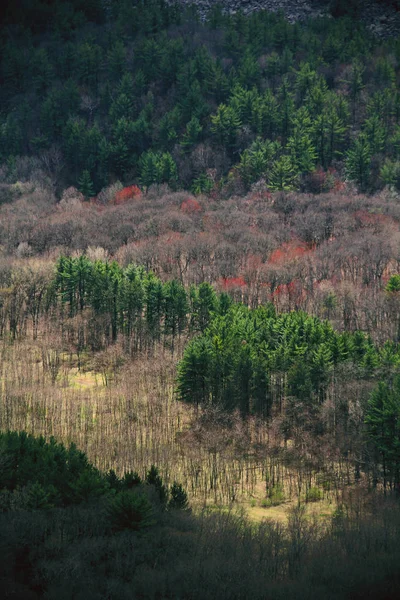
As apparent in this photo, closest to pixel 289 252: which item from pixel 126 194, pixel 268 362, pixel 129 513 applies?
pixel 268 362

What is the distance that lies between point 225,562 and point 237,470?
26480 mm

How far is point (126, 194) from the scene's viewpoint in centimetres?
15275

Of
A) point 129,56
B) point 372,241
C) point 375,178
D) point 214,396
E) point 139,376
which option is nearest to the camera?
point 214,396

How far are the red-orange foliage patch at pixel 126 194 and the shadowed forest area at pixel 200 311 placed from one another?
698mm

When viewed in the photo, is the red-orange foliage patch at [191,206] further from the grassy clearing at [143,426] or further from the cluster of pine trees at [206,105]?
the grassy clearing at [143,426]

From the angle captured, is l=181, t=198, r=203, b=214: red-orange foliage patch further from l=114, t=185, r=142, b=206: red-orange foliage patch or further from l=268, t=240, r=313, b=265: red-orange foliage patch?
l=268, t=240, r=313, b=265: red-orange foliage patch

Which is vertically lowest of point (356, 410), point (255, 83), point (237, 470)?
point (237, 470)

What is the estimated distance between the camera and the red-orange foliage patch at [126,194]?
15025 centimetres

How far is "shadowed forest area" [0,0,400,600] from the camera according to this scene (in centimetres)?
4534

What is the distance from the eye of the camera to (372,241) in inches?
4525

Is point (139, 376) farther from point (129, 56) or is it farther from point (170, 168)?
point (129, 56)

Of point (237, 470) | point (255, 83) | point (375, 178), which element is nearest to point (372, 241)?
point (375, 178)

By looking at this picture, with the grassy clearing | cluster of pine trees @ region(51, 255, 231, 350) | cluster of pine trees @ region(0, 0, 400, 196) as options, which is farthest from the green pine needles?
cluster of pine trees @ region(0, 0, 400, 196)

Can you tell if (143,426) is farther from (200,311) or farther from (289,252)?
(289,252)
